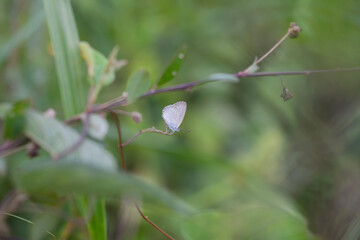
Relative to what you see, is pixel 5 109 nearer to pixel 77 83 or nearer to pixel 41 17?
pixel 77 83

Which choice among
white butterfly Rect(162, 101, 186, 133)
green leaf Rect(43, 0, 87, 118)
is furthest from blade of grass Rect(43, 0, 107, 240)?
white butterfly Rect(162, 101, 186, 133)

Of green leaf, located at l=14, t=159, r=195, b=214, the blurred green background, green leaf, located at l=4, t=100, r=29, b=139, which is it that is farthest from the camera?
the blurred green background

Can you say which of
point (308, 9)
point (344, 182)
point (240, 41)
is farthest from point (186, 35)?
point (344, 182)

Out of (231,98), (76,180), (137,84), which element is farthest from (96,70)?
(231,98)

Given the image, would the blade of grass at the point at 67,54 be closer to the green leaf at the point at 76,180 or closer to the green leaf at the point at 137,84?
the green leaf at the point at 137,84

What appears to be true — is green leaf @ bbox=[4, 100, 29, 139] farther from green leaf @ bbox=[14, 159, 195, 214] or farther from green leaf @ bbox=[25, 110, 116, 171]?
green leaf @ bbox=[14, 159, 195, 214]
